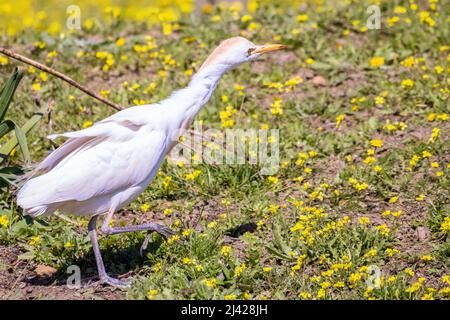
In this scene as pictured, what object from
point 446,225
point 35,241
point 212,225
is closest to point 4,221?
point 35,241

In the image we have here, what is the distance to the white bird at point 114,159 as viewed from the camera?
5.52 m

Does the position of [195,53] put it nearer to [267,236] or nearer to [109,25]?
[109,25]

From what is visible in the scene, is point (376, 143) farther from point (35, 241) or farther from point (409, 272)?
point (35, 241)

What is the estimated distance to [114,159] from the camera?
561 centimetres

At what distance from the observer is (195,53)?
8.95 m

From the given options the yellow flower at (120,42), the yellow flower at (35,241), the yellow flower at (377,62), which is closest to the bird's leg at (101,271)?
the yellow flower at (35,241)

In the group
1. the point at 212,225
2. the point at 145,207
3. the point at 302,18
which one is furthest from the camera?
the point at 302,18

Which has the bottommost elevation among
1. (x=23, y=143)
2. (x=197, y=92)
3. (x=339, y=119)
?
(x=339, y=119)

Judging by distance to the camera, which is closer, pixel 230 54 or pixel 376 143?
pixel 230 54

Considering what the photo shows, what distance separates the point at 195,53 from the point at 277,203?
289cm

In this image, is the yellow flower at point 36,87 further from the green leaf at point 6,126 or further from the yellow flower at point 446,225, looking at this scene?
the yellow flower at point 446,225

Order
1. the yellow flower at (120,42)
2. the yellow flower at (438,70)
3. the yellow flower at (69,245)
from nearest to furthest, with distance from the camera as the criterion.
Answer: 1. the yellow flower at (69,245)
2. the yellow flower at (438,70)
3. the yellow flower at (120,42)

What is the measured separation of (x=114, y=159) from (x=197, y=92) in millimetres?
787
